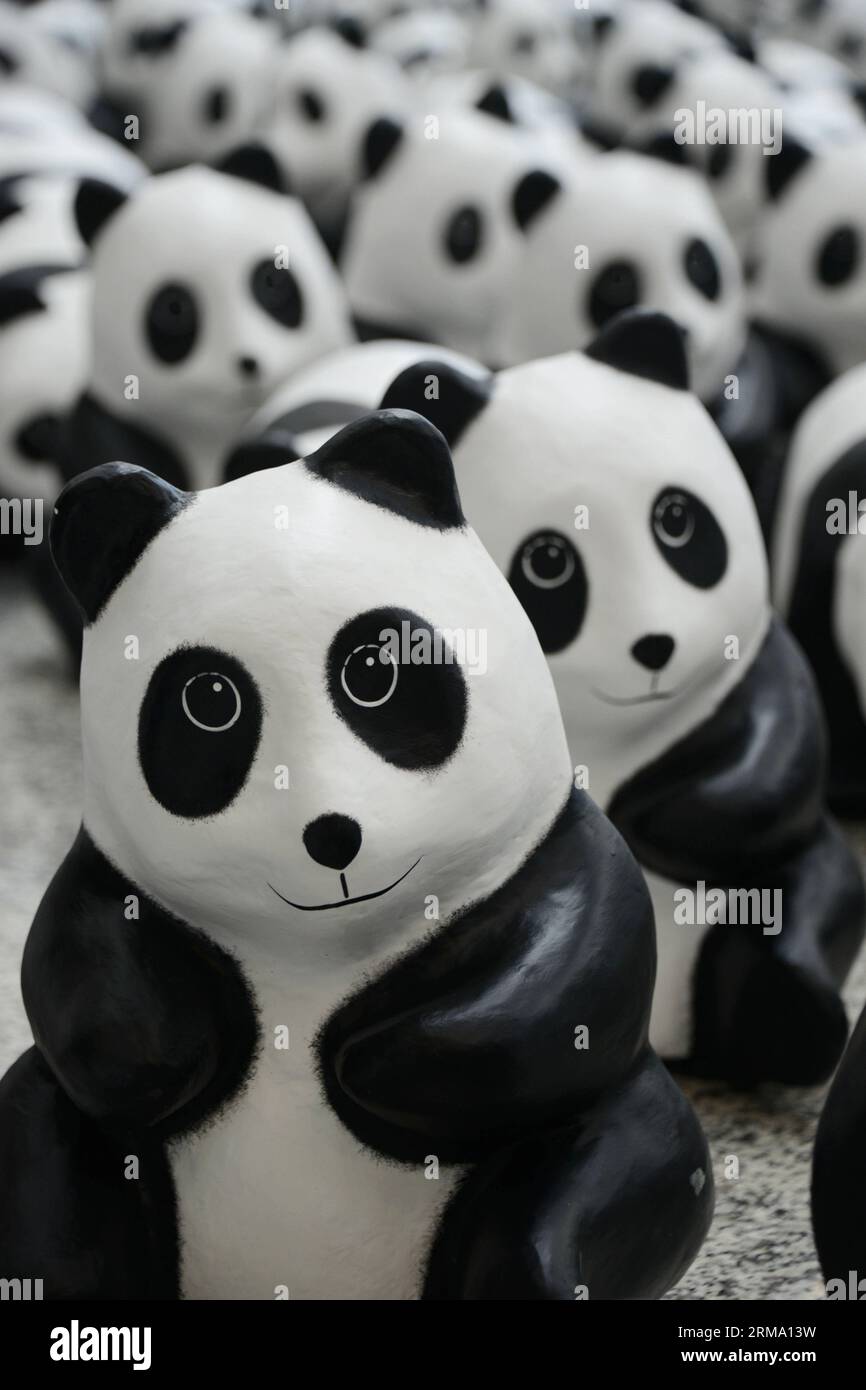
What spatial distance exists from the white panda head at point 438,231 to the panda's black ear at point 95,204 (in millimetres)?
852

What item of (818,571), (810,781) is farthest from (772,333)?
(810,781)

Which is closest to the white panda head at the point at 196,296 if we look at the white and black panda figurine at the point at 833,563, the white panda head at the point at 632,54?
the white and black panda figurine at the point at 833,563

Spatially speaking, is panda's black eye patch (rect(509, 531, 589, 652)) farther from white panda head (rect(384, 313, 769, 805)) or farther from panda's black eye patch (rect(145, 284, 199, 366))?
panda's black eye patch (rect(145, 284, 199, 366))

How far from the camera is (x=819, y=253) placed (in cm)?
397

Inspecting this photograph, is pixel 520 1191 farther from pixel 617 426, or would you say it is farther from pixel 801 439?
pixel 801 439

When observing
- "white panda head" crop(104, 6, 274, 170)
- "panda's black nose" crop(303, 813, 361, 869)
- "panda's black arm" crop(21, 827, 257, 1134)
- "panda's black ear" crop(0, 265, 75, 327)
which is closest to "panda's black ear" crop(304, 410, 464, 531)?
"panda's black nose" crop(303, 813, 361, 869)

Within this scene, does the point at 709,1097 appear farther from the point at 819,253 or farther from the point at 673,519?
the point at 819,253

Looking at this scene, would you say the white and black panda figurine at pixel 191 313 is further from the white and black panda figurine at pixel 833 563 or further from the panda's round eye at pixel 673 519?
the panda's round eye at pixel 673 519

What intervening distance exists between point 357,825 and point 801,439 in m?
2.03

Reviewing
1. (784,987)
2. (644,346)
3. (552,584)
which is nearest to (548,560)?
(552,584)

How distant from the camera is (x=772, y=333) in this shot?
4066mm

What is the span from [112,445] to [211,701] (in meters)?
2.17

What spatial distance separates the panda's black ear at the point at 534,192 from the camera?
3484 mm

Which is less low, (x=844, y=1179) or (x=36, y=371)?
(x=36, y=371)
